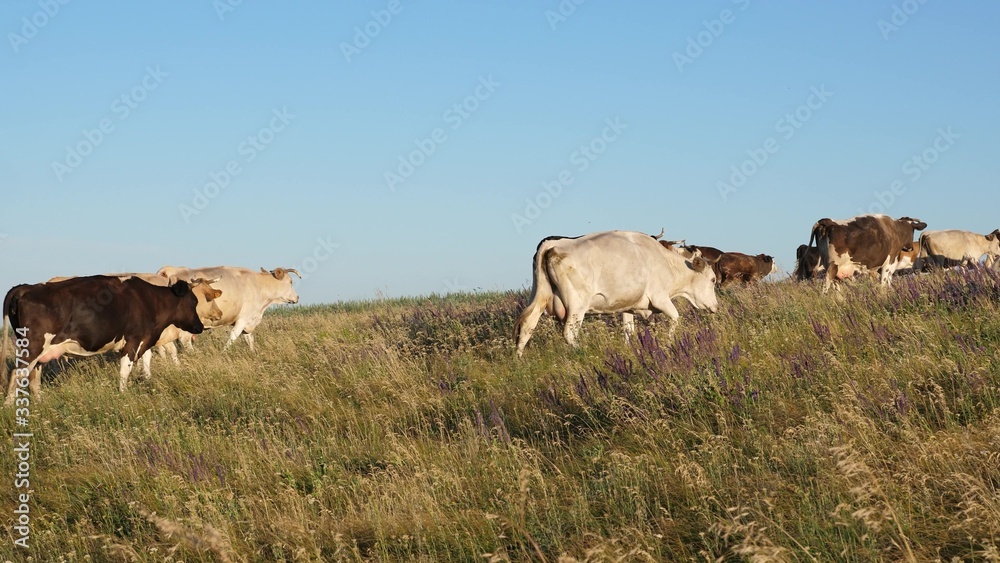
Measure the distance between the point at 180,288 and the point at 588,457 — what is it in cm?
1051

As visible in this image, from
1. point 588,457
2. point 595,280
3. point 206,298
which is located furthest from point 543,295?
point 206,298

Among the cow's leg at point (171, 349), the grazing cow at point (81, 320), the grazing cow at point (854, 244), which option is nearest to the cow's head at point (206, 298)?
the cow's leg at point (171, 349)

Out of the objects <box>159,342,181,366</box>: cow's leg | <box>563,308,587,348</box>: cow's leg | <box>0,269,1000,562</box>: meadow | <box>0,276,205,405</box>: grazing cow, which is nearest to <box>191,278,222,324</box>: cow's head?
<box>159,342,181,366</box>: cow's leg

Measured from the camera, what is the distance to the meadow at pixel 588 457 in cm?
421

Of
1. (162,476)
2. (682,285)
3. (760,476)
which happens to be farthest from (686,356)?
(682,285)

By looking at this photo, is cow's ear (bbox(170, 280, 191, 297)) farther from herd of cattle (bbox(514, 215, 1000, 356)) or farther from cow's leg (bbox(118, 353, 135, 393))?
herd of cattle (bbox(514, 215, 1000, 356))

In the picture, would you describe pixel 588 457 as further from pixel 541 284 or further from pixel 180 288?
pixel 180 288

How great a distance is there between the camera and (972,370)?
5.86 metres

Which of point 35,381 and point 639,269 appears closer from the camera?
point 35,381

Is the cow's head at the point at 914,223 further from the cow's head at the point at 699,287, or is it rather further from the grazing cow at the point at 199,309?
the grazing cow at the point at 199,309

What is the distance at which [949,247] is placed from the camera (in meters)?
23.2

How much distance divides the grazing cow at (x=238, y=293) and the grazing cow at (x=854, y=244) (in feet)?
37.9

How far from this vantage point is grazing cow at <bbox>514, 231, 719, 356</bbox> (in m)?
11.1

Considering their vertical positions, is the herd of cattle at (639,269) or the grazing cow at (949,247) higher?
the grazing cow at (949,247)
